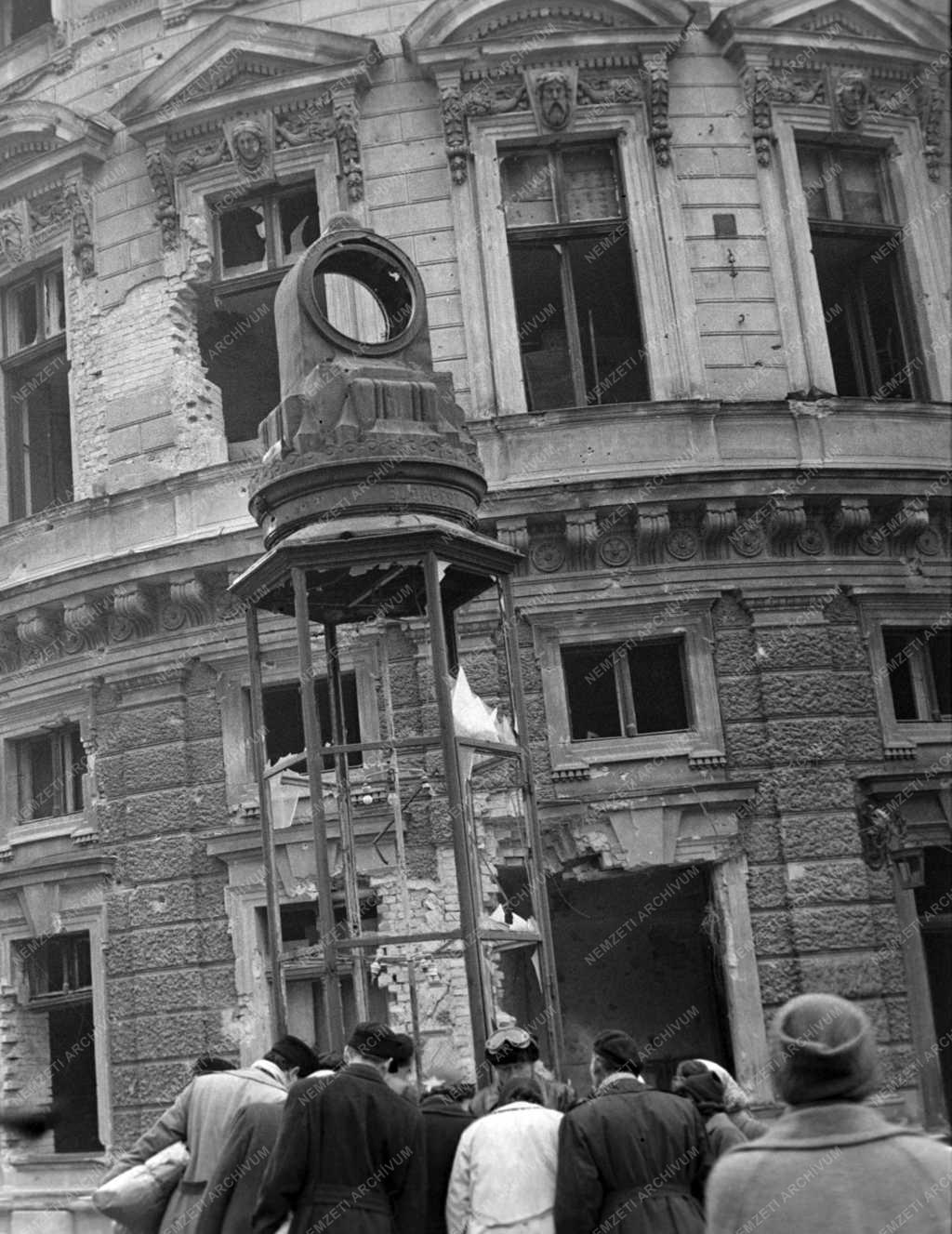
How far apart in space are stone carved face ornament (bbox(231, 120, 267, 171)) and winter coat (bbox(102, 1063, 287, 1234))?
421 inches

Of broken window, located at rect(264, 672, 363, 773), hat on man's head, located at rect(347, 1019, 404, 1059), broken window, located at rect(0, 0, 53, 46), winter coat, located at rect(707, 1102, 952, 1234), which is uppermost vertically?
broken window, located at rect(0, 0, 53, 46)

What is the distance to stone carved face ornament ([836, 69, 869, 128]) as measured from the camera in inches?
589

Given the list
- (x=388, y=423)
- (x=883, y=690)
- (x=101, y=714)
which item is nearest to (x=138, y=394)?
(x=101, y=714)

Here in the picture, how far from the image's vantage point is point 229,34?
1496 cm

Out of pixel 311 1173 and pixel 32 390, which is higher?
pixel 32 390

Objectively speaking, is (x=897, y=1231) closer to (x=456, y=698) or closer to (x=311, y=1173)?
(x=311, y=1173)

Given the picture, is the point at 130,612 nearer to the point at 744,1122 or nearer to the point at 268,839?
the point at 268,839

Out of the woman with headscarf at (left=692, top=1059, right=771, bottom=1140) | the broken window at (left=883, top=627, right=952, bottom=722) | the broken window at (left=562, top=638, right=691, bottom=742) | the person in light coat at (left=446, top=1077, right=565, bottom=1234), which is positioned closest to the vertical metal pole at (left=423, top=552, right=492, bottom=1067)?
the person in light coat at (left=446, top=1077, right=565, bottom=1234)

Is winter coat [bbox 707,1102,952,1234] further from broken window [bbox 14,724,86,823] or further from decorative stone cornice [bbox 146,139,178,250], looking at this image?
decorative stone cornice [bbox 146,139,178,250]

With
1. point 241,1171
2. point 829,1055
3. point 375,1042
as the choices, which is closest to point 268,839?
point 241,1171

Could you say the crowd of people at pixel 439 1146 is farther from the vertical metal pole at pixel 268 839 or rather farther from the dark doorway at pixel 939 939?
the dark doorway at pixel 939 939

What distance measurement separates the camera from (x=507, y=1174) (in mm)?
5535

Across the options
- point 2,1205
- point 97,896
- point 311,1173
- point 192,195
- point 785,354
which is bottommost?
point 2,1205

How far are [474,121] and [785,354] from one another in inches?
148
